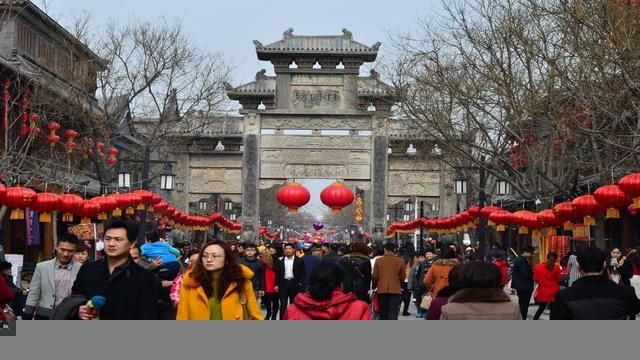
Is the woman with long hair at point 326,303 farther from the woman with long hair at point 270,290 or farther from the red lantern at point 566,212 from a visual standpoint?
the red lantern at point 566,212

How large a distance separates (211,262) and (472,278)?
175 centimetres

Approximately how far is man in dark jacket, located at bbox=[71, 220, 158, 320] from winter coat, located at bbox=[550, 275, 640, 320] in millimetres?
2525

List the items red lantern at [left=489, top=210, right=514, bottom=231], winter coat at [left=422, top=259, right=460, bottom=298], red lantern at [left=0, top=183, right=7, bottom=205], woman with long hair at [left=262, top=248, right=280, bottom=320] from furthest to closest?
1. red lantern at [left=489, top=210, right=514, bottom=231]
2. woman with long hair at [left=262, top=248, right=280, bottom=320]
3. red lantern at [left=0, top=183, right=7, bottom=205]
4. winter coat at [left=422, top=259, right=460, bottom=298]

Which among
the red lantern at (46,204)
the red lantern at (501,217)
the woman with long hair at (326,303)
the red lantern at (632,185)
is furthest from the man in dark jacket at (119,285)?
the red lantern at (501,217)

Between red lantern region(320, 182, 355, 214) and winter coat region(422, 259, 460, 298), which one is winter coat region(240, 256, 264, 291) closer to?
winter coat region(422, 259, 460, 298)

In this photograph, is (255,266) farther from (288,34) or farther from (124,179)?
(288,34)

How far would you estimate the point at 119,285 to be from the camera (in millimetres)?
6914

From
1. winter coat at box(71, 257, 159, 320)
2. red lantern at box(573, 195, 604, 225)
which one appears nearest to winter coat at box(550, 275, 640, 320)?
winter coat at box(71, 257, 159, 320)

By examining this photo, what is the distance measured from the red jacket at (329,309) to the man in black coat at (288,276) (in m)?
11.2

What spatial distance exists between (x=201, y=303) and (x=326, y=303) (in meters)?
0.92

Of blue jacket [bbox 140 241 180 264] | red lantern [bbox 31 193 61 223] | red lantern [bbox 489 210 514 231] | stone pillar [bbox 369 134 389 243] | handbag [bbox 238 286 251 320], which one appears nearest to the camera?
handbag [bbox 238 286 251 320]

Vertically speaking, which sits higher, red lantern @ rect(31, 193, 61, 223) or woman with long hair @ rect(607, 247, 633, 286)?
red lantern @ rect(31, 193, 61, 223)

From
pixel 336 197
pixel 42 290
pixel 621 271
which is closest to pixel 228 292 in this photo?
pixel 42 290

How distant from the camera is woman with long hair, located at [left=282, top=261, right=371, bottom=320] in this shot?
644 cm
